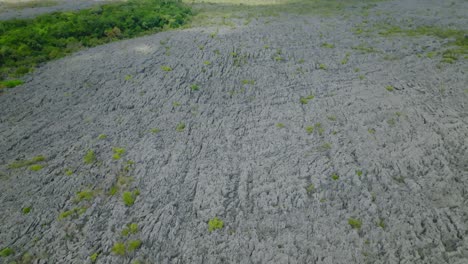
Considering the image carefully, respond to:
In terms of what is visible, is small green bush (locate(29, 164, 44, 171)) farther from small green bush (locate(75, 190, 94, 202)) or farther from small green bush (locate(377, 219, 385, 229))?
small green bush (locate(377, 219, 385, 229))

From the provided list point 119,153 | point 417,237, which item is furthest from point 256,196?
point 119,153

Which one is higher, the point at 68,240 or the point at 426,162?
the point at 426,162

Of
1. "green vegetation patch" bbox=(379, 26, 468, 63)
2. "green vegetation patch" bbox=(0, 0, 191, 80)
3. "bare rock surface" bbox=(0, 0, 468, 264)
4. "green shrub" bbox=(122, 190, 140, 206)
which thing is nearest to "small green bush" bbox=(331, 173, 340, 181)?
"bare rock surface" bbox=(0, 0, 468, 264)

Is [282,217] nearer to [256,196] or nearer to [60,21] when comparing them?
[256,196]

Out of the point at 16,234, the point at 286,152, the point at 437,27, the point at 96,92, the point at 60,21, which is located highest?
the point at 60,21

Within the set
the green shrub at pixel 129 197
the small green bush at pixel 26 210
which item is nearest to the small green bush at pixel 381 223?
the green shrub at pixel 129 197

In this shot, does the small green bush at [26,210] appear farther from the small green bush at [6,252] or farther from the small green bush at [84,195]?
the small green bush at [84,195]

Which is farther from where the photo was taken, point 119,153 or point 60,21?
point 60,21
